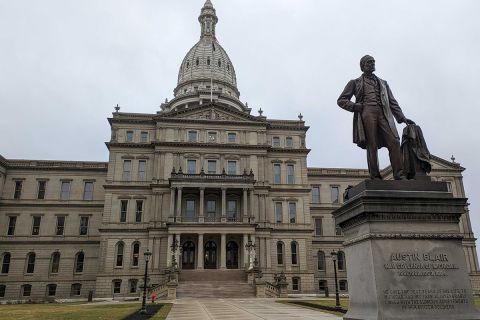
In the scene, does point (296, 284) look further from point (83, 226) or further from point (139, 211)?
point (83, 226)

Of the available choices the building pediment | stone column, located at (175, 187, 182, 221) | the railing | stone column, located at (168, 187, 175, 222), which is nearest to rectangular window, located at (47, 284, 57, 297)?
stone column, located at (168, 187, 175, 222)

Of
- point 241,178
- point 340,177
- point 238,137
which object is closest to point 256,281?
point 241,178

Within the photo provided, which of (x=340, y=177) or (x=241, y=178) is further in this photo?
(x=340, y=177)

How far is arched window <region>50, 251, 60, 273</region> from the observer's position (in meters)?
56.1

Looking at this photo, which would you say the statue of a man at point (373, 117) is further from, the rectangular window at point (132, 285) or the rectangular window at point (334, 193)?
the rectangular window at point (334, 193)

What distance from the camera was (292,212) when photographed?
55.3 metres

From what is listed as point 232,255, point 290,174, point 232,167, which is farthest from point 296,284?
point 232,167

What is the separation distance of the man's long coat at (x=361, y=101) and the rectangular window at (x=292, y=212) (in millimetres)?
46933

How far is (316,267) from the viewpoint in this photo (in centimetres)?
6156

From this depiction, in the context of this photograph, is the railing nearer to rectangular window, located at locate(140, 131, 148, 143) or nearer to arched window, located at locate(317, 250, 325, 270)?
rectangular window, located at locate(140, 131, 148, 143)

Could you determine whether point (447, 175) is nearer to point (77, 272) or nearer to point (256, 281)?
point (256, 281)

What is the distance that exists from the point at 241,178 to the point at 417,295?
1759 inches

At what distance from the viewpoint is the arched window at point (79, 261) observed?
56500 millimetres

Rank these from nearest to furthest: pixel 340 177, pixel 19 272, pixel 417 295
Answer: pixel 417 295
pixel 19 272
pixel 340 177
